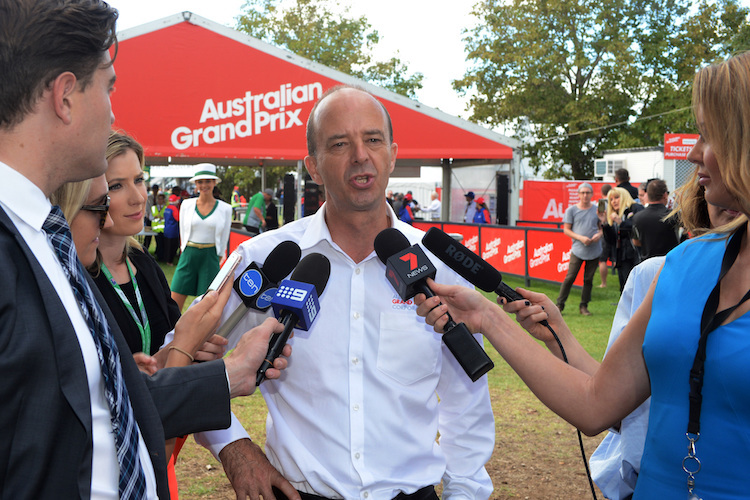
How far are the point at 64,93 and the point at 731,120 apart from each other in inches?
61.3

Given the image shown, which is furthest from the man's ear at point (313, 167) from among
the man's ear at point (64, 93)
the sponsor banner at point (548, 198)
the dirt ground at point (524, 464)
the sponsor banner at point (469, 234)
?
the sponsor banner at point (548, 198)

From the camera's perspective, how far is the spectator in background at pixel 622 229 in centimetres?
1040

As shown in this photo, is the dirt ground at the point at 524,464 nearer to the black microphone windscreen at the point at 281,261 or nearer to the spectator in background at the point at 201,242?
the black microphone windscreen at the point at 281,261

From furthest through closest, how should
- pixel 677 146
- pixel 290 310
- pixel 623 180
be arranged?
pixel 677 146, pixel 623 180, pixel 290 310

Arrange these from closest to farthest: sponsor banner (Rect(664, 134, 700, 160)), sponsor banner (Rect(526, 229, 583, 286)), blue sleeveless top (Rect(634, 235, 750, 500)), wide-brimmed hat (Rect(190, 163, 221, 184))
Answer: blue sleeveless top (Rect(634, 235, 750, 500)), wide-brimmed hat (Rect(190, 163, 221, 184)), sponsor banner (Rect(526, 229, 583, 286)), sponsor banner (Rect(664, 134, 700, 160))

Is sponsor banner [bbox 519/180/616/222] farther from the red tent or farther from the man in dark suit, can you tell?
the man in dark suit

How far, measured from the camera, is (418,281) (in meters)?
2.01

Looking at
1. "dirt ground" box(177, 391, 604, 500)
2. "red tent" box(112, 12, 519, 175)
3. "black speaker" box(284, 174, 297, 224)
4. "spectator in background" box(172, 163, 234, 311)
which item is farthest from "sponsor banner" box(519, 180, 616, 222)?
"dirt ground" box(177, 391, 604, 500)

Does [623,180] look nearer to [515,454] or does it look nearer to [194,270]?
[194,270]

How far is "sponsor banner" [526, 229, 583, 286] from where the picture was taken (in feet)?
39.3

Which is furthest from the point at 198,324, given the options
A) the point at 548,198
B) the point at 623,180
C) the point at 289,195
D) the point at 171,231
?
the point at 548,198

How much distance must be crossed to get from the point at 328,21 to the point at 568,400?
38.5 meters

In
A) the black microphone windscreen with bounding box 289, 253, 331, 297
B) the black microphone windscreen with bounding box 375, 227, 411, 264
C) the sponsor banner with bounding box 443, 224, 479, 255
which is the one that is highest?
the black microphone windscreen with bounding box 375, 227, 411, 264

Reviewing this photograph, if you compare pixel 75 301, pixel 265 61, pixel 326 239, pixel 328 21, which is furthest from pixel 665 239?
pixel 328 21
